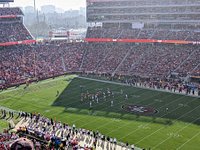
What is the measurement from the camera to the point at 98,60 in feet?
191

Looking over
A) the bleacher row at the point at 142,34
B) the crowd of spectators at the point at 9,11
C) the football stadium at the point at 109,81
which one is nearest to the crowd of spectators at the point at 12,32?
the football stadium at the point at 109,81

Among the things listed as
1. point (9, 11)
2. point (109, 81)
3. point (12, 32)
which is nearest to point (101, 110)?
point (109, 81)

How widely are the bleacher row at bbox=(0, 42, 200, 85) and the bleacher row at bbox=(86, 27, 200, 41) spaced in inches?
64.4

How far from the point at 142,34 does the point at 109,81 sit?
58.6 feet

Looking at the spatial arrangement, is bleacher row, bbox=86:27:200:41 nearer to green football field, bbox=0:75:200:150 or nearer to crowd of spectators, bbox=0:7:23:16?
crowd of spectators, bbox=0:7:23:16

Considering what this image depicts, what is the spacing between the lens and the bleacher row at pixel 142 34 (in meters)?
55.9

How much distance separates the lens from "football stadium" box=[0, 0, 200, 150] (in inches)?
1022

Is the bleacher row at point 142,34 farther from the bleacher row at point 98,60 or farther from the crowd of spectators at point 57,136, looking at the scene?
the crowd of spectators at point 57,136

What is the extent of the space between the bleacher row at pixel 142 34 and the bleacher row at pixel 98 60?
164 cm

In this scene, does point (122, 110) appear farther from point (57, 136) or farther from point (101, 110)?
point (57, 136)

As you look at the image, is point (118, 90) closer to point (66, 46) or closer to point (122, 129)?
point (122, 129)

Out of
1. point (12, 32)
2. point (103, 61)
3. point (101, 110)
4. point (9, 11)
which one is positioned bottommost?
point (101, 110)

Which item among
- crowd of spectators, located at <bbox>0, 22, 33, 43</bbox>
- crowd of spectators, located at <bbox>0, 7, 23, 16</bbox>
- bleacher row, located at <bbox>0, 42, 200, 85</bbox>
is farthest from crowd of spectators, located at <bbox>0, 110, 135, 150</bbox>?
crowd of spectators, located at <bbox>0, 7, 23, 16</bbox>

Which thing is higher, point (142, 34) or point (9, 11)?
point (9, 11)
